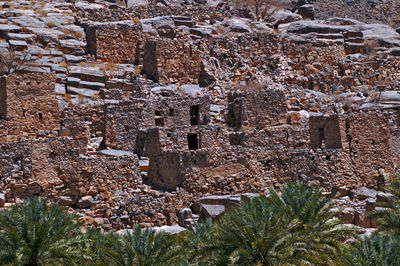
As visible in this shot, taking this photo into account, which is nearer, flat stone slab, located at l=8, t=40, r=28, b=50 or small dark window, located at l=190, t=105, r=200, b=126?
small dark window, located at l=190, t=105, r=200, b=126

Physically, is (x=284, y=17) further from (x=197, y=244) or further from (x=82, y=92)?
(x=197, y=244)

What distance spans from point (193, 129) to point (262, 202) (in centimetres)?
1102

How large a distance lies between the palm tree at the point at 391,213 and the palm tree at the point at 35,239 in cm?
1069

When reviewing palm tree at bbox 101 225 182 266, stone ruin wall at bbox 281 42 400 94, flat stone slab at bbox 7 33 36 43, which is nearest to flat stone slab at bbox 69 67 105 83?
flat stone slab at bbox 7 33 36 43

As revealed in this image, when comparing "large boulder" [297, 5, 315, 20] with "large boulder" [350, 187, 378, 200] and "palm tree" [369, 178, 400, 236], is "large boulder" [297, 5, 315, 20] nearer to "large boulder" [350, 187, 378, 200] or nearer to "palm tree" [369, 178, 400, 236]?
"large boulder" [350, 187, 378, 200]

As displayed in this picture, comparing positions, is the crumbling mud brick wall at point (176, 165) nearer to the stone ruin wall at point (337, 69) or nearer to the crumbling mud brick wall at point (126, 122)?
the crumbling mud brick wall at point (126, 122)

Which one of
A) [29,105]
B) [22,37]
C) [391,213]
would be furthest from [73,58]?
[391,213]

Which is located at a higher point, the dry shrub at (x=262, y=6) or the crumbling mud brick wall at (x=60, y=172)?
the dry shrub at (x=262, y=6)

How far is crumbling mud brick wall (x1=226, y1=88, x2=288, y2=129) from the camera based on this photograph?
145 ft

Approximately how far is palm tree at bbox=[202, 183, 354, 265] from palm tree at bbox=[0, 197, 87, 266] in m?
4.27

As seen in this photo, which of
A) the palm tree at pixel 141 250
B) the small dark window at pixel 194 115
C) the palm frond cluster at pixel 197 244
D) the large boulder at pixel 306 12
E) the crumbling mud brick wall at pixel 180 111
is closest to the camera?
the palm frond cluster at pixel 197 244

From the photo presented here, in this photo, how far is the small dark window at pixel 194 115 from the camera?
1730 inches

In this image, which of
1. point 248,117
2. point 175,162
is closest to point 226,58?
point 248,117

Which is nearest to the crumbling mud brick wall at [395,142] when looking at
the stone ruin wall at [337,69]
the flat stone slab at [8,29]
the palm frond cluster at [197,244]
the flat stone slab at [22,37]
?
the stone ruin wall at [337,69]
